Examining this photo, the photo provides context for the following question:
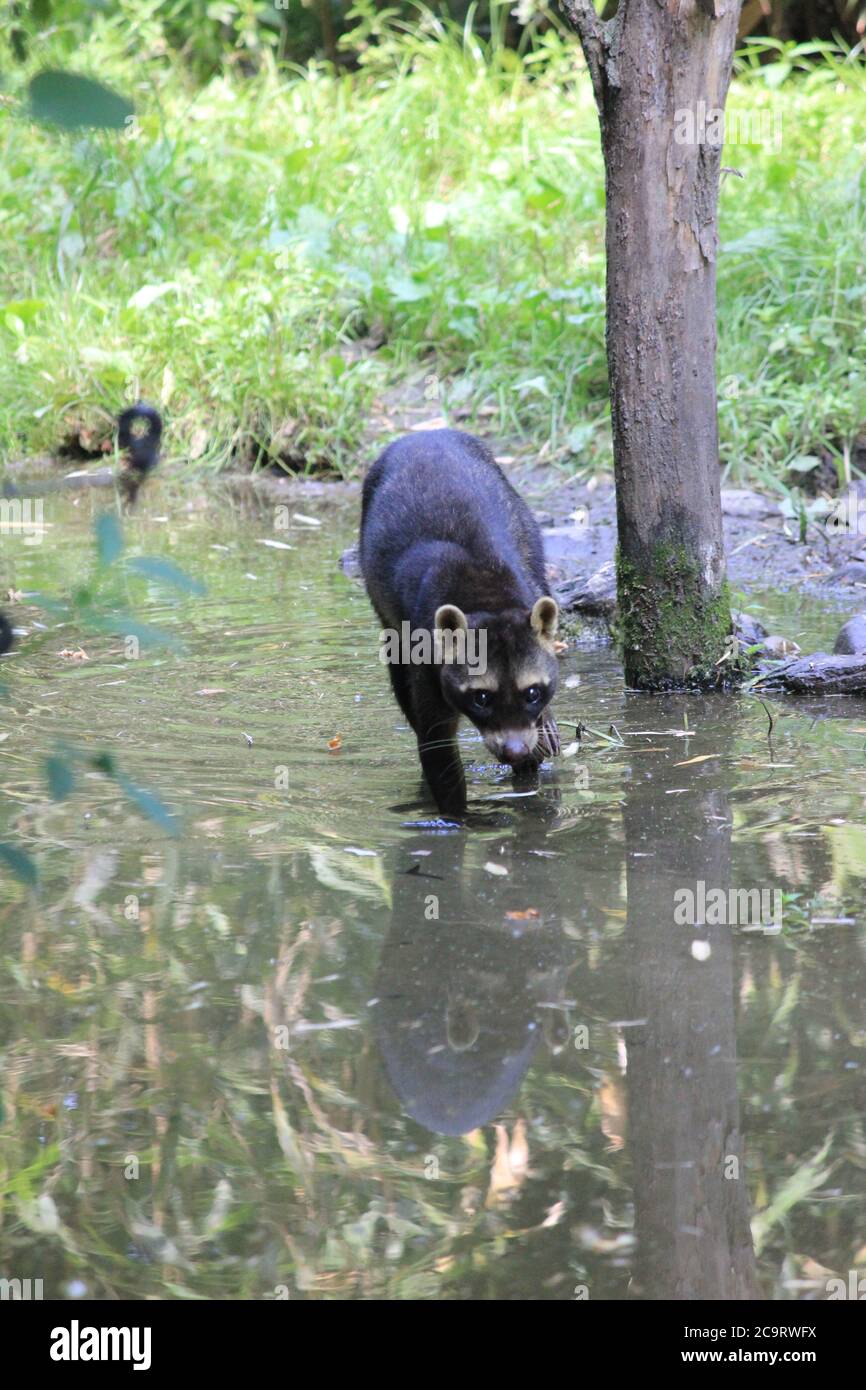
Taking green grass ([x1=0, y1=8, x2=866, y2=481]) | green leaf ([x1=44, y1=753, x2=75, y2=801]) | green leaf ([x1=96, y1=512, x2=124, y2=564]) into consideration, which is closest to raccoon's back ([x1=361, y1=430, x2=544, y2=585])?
green grass ([x1=0, y1=8, x2=866, y2=481])

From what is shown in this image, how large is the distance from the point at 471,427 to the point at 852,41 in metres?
7.77

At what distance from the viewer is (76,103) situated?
1.78 metres

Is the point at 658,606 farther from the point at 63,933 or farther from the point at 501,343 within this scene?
the point at 501,343

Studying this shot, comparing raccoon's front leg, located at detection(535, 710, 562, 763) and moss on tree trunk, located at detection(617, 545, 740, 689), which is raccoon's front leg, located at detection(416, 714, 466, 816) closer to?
raccoon's front leg, located at detection(535, 710, 562, 763)

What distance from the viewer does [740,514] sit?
28.1 feet

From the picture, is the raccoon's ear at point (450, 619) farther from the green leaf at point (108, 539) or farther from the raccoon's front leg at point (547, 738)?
the green leaf at point (108, 539)

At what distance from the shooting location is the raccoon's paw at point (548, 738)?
5440 millimetres

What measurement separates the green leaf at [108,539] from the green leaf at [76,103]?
49cm

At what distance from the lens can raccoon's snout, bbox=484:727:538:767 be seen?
4.97 meters

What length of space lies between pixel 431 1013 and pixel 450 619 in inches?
65.8

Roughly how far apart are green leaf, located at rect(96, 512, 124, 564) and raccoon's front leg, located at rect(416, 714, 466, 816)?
3.00m

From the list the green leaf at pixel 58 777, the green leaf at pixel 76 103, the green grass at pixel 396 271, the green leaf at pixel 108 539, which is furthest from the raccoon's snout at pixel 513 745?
the green grass at pixel 396 271

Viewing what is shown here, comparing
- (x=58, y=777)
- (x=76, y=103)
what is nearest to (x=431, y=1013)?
(x=58, y=777)
